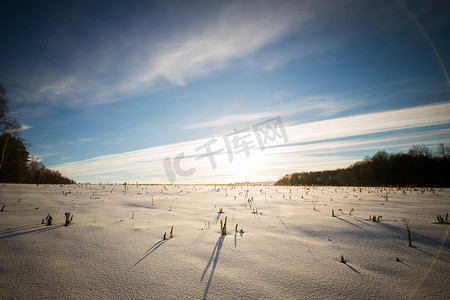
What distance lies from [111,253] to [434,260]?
3.29m

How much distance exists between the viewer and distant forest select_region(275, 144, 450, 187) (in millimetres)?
25297

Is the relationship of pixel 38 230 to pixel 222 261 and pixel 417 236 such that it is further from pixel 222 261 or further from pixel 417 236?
pixel 417 236

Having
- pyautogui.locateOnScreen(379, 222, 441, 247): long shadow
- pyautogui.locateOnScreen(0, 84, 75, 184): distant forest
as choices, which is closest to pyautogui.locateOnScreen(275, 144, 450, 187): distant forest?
pyautogui.locateOnScreen(379, 222, 441, 247): long shadow

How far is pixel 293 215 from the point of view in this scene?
148 inches

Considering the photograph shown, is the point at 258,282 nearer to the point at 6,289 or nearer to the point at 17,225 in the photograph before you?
the point at 6,289

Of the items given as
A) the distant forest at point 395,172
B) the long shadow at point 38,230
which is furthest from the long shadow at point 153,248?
the distant forest at point 395,172

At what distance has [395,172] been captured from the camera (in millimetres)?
27516

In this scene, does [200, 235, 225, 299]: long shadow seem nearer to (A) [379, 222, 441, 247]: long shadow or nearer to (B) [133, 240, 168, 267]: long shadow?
(B) [133, 240, 168, 267]: long shadow

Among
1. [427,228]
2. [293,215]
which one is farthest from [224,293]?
[427,228]

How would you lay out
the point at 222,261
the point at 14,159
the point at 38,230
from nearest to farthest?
the point at 222,261
the point at 38,230
the point at 14,159

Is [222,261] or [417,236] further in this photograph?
[417,236]

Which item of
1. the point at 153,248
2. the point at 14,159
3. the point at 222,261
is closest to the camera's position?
the point at 222,261

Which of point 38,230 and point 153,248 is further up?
point 38,230

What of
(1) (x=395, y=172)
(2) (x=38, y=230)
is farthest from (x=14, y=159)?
(1) (x=395, y=172)
